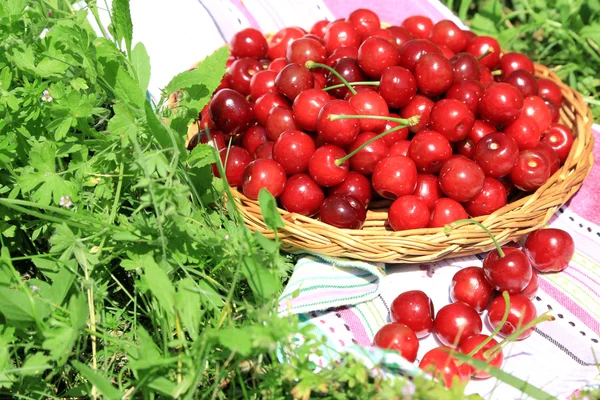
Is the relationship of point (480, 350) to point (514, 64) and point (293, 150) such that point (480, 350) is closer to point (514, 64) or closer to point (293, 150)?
point (293, 150)

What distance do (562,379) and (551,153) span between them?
2.58 feet

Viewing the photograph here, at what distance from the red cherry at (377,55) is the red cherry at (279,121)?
12.8 inches

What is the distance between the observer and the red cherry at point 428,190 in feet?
6.39

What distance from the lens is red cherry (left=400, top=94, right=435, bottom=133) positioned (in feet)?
6.73

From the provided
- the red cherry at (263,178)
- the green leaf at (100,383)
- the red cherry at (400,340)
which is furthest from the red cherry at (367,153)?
the green leaf at (100,383)

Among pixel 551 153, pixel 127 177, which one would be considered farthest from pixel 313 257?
pixel 551 153

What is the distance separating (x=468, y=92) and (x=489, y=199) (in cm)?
39

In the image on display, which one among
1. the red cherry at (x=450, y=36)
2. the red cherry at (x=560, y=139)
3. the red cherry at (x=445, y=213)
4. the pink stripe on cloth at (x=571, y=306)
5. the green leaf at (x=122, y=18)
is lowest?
the pink stripe on cloth at (x=571, y=306)

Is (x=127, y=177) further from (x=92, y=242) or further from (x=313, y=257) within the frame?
(x=313, y=257)

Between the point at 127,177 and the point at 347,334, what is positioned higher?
the point at 127,177

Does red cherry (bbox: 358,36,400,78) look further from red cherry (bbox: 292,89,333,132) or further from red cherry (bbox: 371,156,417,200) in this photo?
red cherry (bbox: 371,156,417,200)

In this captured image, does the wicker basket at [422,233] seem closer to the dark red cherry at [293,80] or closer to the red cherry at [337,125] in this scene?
the red cherry at [337,125]

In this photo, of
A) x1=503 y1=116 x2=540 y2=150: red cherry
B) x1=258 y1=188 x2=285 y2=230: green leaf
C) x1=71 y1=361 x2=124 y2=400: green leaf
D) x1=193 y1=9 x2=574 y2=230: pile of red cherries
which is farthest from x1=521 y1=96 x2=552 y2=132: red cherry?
x1=71 y1=361 x2=124 y2=400: green leaf

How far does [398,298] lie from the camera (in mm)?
1726
